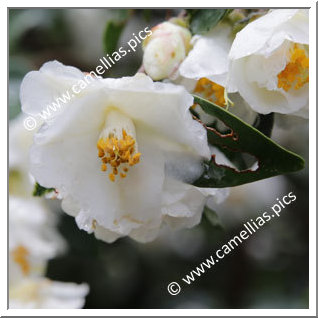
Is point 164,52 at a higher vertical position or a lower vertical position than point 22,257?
higher

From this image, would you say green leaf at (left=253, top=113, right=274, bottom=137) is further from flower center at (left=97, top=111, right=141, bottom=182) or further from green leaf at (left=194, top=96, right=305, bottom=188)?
flower center at (left=97, top=111, right=141, bottom=182)

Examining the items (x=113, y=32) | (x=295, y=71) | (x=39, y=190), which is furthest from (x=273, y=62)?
(x=113, y=32)

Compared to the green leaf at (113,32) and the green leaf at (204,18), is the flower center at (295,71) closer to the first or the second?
the green leaf at (204,18)

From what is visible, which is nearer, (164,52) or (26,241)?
(164,52)

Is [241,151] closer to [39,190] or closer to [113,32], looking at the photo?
[39,190]

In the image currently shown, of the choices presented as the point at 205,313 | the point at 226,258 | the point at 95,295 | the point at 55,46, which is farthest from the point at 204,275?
the point at 205,313
